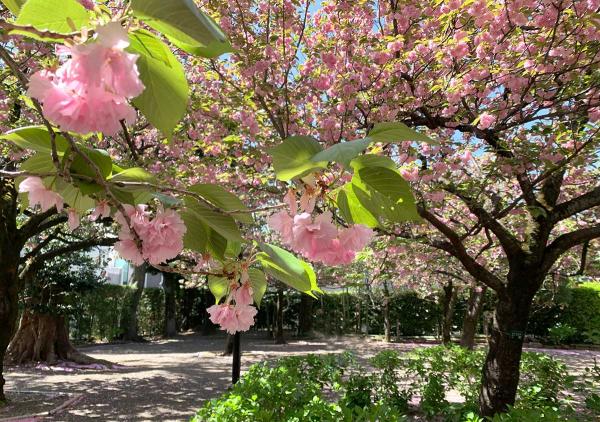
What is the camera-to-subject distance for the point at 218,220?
910 millimetres

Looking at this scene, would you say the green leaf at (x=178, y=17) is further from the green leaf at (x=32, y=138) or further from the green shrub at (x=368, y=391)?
the green shrub at (x=368, y=391)

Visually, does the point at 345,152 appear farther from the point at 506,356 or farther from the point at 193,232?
the point at 506,356

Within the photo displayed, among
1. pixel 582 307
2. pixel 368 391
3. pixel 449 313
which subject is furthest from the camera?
pixel 582 307

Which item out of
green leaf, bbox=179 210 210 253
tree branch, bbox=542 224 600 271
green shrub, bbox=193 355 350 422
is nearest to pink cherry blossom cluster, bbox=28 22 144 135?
green leaf, bbox=179 210 210 253

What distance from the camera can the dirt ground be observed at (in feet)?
22.2

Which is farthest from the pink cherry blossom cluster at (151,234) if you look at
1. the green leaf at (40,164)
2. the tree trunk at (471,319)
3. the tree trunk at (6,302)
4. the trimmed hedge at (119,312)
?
the trimmed hedge at (119,312)

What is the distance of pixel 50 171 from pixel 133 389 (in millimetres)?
8615

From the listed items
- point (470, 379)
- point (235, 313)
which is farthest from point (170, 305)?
point (235, 313)

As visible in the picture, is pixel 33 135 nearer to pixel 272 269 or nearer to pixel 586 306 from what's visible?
pixel 272 269

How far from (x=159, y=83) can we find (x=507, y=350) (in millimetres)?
5125

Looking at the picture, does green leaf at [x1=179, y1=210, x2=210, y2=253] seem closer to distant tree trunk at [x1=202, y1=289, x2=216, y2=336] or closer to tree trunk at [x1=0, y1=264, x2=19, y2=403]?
tree trunk at [x1=0, y1=264, x2=19, y2=403]

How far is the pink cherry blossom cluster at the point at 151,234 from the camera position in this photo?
3.01 ft

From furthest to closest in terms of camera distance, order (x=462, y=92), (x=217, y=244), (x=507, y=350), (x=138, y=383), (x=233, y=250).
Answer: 1. (x=138, y=383)
2. (x=507, y=350)
3. (x=462, y=92)
4. (x=233, y=250)
5. (x=217, y=244)

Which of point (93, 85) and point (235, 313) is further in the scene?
point (235, 313)
